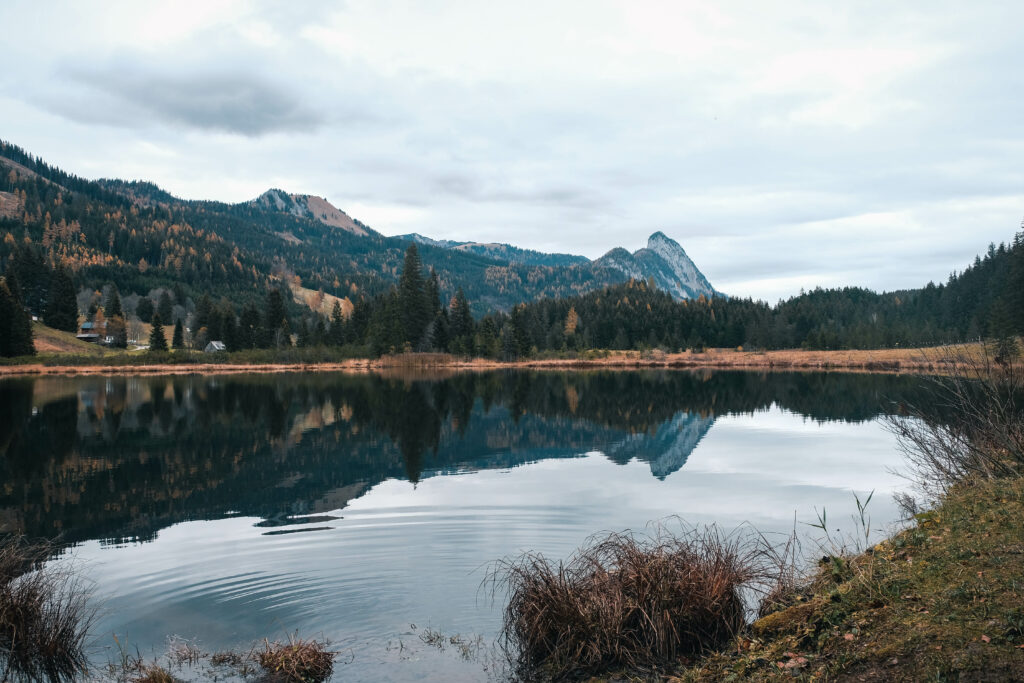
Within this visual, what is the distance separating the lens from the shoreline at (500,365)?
97562 millimetres

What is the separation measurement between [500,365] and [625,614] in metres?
110

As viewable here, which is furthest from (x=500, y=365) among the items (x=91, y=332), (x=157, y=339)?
(x=91, y=332)

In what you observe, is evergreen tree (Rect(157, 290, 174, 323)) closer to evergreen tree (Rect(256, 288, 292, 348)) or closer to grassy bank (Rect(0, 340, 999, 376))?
grassy bank (Rect(0, 340, 999, 376))

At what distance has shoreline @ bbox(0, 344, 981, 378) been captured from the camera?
9756 cm

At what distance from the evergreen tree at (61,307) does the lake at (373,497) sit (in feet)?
365

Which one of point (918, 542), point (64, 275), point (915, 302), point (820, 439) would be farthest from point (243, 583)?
point (915, 302)

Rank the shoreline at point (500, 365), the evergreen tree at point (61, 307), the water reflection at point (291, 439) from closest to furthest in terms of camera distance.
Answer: the water reflection at point (291, 439)
the shoreline at point (500, 365)
the evergreen tree at point (61, 307)

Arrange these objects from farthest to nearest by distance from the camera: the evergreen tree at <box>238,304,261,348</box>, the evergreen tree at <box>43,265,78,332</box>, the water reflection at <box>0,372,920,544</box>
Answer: the evergreen tree at <box>43,265,78,332</box> → the evergreen tree at <box>238,304,261,348</box> → the water reflection at <box>0,372,920,544</box>

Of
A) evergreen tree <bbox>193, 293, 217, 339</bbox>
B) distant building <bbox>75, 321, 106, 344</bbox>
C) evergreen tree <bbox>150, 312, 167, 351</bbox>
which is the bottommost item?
evergreen tree <bbox>150, 312, 167, 351</bbox>

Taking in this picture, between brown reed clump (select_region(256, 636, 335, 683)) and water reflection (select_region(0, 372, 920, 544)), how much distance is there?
833 centimetres

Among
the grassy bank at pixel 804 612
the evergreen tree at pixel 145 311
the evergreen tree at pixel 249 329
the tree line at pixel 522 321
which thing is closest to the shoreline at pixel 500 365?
the tree line at pixel 522 321

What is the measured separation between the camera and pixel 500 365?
119m

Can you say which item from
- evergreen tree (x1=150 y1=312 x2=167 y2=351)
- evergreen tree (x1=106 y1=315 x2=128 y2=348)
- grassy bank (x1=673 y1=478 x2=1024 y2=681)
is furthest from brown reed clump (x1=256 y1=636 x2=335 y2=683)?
evergreen tree (x1=106 y1=315 x2=128 y2=348)

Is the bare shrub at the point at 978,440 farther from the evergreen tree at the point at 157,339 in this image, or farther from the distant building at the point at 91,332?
the distant building at the point at 91,332
